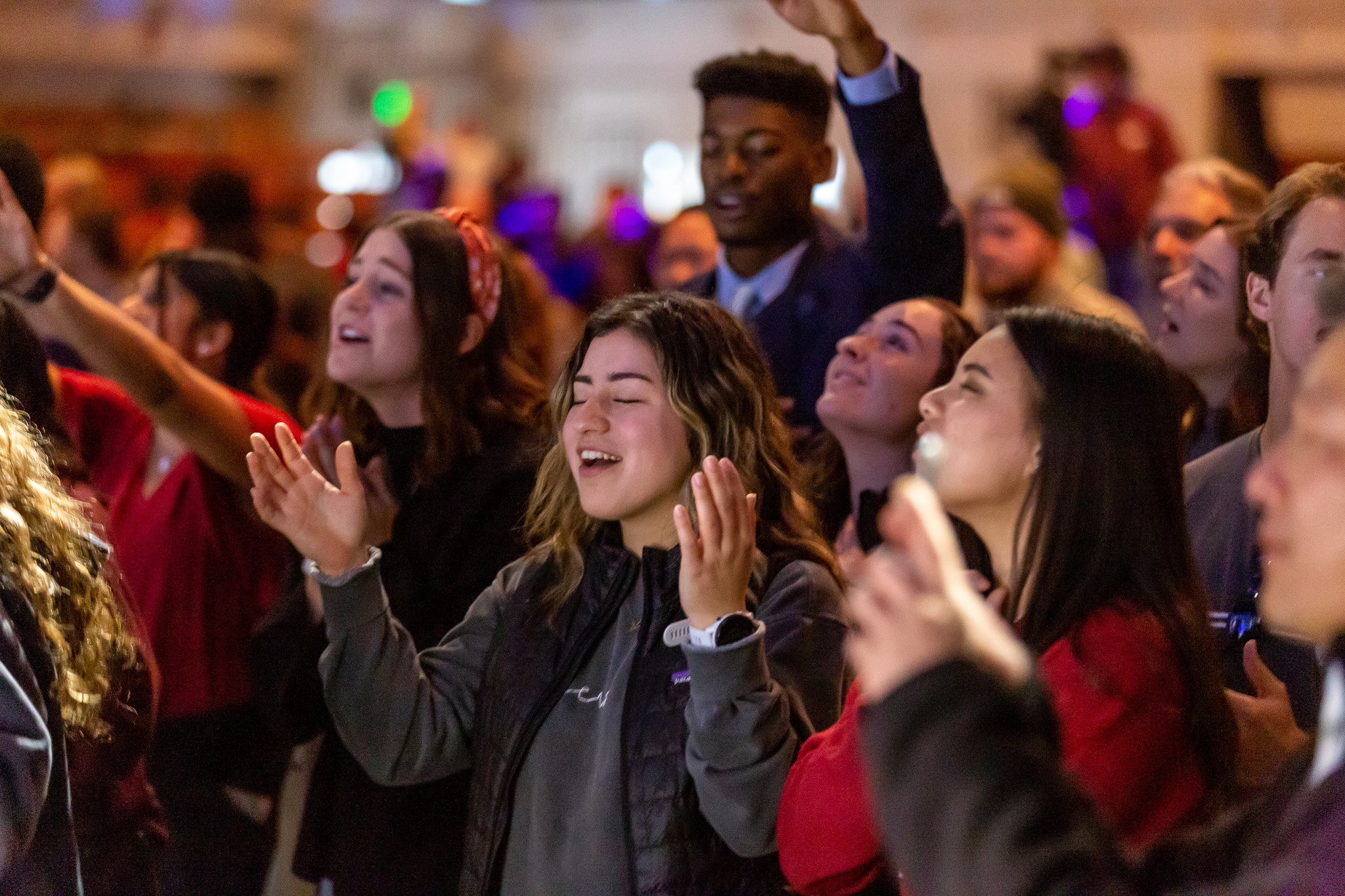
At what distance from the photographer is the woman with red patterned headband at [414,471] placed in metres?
2.44

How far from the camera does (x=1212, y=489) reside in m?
2.27

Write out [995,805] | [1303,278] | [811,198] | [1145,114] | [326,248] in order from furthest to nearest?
1. [326,248]
2. [1145,114]
3. [811,198]
4. [1303,278]
5. [995,805]

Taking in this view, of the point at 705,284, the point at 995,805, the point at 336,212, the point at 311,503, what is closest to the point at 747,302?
the point at 705,284

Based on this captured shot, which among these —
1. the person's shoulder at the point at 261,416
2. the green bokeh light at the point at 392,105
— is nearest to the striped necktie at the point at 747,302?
the person's shoulder at the point at 261,416

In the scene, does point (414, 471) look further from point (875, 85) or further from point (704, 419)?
point (875, 85)

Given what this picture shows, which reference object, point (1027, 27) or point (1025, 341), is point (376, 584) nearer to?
point (1025, 341)

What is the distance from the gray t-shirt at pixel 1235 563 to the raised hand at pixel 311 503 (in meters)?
1.27

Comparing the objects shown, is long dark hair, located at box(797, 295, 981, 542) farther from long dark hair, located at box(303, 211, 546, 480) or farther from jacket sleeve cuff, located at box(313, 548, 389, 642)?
jacket sleeve cuff, located at box(313, 548, 389, 642)

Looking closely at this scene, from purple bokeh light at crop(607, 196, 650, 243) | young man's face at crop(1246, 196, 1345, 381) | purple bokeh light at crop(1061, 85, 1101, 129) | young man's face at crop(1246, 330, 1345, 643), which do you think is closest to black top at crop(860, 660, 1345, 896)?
young man's face at crop(1246, 330, 1345, 643)

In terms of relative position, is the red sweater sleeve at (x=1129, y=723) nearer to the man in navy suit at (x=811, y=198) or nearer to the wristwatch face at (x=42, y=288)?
the man in navy suit at (x=811, y=198)

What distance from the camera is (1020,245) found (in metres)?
4.48

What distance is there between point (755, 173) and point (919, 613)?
2226mm

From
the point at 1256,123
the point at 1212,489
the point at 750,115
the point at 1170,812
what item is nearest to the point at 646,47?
the point at 1256,123

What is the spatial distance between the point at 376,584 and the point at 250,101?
11.9 meters
